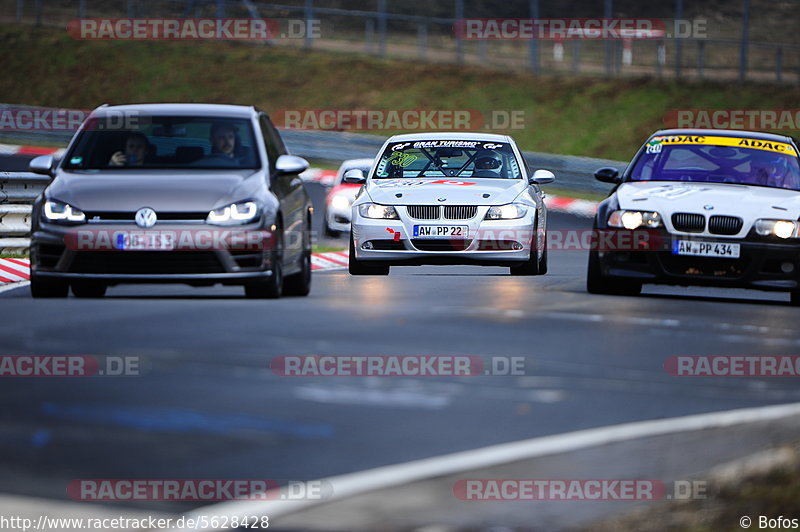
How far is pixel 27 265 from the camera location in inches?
766

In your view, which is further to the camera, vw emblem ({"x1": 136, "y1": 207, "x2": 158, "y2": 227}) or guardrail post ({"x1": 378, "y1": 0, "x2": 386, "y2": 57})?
guardrail post ({"x1": 378, "y1": 0, "x2": 386, "y2": 57})

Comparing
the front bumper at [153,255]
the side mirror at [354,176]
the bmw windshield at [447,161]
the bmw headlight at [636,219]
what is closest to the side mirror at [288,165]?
the front bumper at [153,255]

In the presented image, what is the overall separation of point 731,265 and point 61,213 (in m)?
5.87

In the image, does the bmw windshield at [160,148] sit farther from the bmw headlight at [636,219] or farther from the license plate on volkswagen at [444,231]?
the bmw headlight at [636,219]

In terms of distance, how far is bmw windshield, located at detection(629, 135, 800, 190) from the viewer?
654 inches

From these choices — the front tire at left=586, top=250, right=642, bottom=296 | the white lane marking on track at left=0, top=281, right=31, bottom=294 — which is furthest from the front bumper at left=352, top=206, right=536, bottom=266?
the white lane marking on track at left=0, top=281, right=31, bottom=294

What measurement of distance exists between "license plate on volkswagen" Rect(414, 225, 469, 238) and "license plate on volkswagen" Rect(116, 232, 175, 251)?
3.05 meters

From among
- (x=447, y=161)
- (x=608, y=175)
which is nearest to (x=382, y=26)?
(x=447, y=161)

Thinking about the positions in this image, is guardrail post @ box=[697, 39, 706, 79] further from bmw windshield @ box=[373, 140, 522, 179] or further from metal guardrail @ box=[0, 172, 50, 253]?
bmw windshield @ box=[373, 140, 522, 179]

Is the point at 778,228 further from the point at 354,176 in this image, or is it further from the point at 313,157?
the point at 313,157

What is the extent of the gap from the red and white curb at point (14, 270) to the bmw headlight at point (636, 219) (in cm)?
635

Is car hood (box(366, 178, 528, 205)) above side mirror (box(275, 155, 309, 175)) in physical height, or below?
below

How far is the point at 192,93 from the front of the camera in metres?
48.9

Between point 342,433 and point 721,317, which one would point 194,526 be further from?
point 721,317
